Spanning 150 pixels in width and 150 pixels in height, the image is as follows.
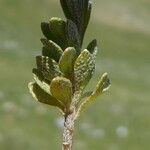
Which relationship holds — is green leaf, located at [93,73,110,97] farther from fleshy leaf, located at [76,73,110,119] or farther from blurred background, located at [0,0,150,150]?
blurred background, located at [0,0,150,150]

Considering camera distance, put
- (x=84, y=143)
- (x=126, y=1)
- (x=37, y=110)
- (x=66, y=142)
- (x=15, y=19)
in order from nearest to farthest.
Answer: (x=66, y=142), (x=84, y=143), (x=37, y=110), (x=15, y=19), (x=126, y=1)

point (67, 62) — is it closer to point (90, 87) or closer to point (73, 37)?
point (73, 37)

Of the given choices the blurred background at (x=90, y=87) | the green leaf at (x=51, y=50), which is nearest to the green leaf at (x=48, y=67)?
the green leaf at (x=51, y=50)

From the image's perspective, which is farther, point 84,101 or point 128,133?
point 128,133

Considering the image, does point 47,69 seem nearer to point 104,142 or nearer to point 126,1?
point 104,142

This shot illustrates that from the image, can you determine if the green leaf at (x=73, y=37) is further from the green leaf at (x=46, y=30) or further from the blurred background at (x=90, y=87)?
the blurred background at (x=90, y=87)

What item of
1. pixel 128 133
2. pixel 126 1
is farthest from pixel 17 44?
pixel 126 1

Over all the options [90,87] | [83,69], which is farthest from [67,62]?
[90,87]
